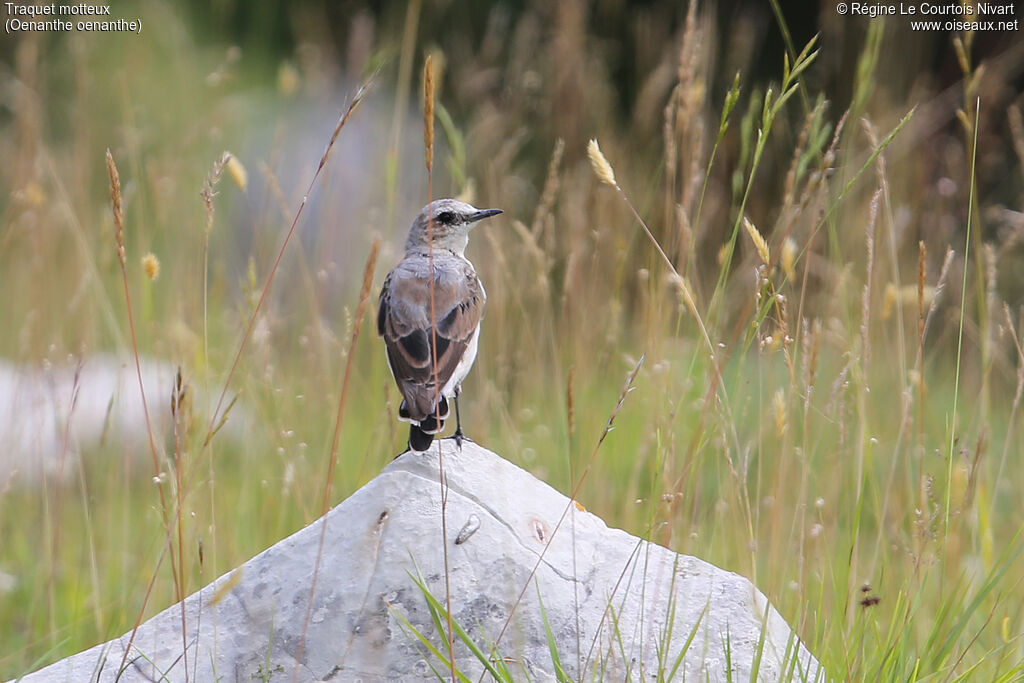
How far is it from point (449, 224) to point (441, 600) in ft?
5.77

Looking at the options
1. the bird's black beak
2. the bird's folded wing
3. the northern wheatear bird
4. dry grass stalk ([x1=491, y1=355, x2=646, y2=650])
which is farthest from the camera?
the bird's black beak

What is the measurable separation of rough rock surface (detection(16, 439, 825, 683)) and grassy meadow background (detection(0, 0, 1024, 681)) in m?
0.17

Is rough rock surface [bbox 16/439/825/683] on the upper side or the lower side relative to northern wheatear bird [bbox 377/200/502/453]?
lower

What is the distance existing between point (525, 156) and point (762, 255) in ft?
20.5

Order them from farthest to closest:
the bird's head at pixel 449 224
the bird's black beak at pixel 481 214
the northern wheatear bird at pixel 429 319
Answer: the bird's head at pixel 449 224
the bird's black beak at pixel 481 214
the northern wheatear bird at pixel 429 319

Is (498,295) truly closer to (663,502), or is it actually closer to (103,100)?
(663,502)

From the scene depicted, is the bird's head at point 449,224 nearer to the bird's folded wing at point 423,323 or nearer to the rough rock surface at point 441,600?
the bird's folded wing at point 423,323

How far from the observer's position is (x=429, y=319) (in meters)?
3.47

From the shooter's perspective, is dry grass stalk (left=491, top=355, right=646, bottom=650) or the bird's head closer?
dry grass stalk (left=491, top=355, right=646, bottom=650)

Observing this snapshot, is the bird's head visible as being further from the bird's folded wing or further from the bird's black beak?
the bird's folded wing

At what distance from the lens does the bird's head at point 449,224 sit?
380 centimetres

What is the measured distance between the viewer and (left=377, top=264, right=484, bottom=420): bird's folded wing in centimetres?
311

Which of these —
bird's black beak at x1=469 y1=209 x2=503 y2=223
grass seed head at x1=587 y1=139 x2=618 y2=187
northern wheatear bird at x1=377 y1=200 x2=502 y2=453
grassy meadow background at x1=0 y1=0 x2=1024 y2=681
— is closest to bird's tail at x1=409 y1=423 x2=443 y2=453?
northern wheatear bird at x1=377 y1=200 x2=502 y2=453

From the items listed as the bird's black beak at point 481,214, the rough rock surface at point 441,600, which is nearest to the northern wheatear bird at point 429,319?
the bird's black beak at point 481,214
